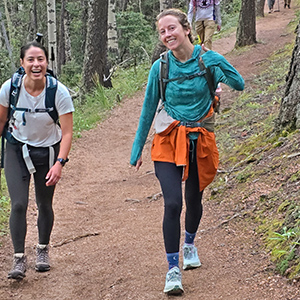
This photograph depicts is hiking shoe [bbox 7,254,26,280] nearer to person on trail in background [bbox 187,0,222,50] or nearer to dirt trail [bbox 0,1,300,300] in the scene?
dirt trail [bbox 0,1,300,300]

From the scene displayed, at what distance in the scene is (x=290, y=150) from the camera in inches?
226

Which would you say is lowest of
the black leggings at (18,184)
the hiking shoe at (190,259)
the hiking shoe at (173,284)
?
the hiking shoe at (190,259)

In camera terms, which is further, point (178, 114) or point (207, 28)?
point (207, 28)

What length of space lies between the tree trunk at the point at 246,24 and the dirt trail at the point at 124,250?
8316 millimetres

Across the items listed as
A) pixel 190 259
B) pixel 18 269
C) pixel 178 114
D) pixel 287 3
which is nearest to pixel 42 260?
pixel 18 269

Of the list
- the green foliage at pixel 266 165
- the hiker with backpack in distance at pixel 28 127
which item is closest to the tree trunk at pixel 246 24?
the green foliage at pixel 266 165

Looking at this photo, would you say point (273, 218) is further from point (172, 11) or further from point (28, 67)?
point (28, 67)

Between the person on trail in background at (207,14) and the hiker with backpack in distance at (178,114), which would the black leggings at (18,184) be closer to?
the hiker with backpack in distance at (178,114)

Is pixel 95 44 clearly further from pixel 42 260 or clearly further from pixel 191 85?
pixel 191 85

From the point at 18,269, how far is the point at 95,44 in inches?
437

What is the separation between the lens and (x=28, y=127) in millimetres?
4504

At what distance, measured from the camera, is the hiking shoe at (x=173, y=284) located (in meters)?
3.86

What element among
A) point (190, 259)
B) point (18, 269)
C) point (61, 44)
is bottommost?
point (61, 44)

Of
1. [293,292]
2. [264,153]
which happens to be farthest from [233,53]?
[293,292]
